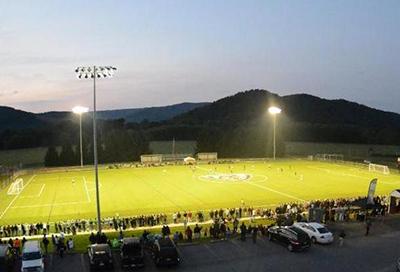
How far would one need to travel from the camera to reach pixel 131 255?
24969mm

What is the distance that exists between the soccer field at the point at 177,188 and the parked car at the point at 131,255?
20.1m

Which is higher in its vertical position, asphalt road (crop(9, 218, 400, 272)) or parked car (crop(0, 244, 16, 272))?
parked car (crop(0, 244, 16, 272))

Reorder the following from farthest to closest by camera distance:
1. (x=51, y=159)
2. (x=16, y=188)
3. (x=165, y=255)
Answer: (x=51, y=159) < (x=16, y=188) < (x=165, y=255)

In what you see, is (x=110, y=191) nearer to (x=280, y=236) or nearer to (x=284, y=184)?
(x=284, y=184)

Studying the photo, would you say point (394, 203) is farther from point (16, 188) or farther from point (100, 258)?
point (16, 188)

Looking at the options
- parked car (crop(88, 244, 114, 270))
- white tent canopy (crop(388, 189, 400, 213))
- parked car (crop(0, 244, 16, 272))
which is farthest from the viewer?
white tent canopy (crop(388, 189, 400, 213))

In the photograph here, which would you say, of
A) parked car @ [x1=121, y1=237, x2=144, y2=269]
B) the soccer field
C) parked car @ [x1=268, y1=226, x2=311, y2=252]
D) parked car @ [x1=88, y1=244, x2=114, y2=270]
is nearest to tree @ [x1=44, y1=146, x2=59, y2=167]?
the soccer field

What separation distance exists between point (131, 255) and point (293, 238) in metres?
9.16

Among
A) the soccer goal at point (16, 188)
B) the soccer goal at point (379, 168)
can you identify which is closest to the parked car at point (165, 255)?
the soccer goal at point (16, 188)

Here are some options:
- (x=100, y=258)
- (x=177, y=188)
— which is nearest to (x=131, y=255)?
(x=100, y=258)

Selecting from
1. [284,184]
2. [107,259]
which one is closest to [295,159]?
[284,184]

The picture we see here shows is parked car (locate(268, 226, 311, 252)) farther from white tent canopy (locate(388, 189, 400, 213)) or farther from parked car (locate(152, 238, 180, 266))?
white tent canopy (locate(388, 189, 400, 213))

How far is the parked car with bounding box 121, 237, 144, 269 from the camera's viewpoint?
24797mm

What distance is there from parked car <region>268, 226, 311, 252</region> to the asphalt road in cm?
36
